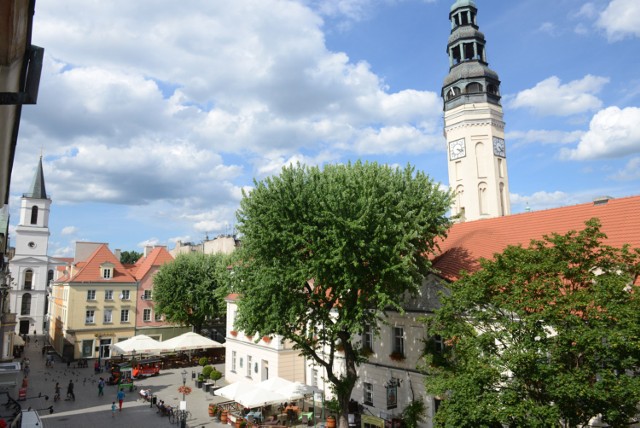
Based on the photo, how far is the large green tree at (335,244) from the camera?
18.1 m

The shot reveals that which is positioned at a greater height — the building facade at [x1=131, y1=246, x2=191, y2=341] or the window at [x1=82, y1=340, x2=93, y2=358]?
the building facade at [x1=131, y1=246, x2=191, y2=341]

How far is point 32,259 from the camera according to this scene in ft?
212

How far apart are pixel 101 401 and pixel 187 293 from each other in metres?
16.2

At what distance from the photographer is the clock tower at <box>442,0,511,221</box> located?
4378cm

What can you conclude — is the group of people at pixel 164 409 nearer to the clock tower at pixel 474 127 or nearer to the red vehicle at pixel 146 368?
the red vehicle at pixel 146 368

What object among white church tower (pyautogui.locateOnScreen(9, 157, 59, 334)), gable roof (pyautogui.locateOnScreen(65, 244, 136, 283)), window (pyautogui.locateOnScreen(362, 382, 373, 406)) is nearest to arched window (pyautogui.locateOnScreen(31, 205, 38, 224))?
white church tower (pyautogui.locateOnScreen(9, 157, 59, 334))

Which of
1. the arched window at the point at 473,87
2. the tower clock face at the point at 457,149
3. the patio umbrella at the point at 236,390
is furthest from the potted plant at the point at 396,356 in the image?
the arched window at the point at 473,87

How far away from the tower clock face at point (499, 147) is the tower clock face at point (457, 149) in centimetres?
303

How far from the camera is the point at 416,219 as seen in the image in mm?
19141

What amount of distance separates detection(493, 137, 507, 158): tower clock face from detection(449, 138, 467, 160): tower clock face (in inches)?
119

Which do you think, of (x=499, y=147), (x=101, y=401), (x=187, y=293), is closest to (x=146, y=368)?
(x=101, y=401)

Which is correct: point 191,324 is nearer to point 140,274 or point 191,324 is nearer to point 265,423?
point 140,274

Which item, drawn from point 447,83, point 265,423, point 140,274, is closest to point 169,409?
point 265,423

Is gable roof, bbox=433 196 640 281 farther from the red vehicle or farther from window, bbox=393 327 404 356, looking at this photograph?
the red vehicle
